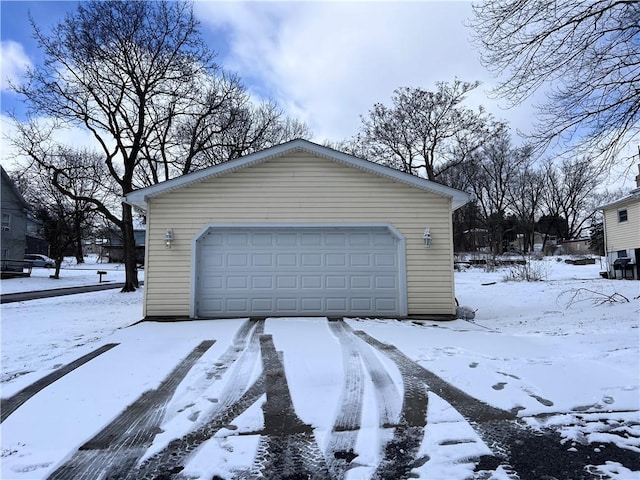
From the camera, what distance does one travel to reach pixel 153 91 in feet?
52.3

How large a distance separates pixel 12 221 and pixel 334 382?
1203 inches

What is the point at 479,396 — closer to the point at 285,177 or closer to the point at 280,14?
the point at 285,177

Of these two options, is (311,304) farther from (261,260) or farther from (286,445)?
(286,445)

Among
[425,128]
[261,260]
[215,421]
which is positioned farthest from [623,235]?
[215,421]

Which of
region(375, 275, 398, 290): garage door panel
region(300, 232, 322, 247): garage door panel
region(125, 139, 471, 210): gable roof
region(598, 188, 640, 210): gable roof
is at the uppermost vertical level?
region(598, 188, 640, 210): gable roof

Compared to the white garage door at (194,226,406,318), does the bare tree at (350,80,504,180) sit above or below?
above

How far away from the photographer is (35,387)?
3.92 m

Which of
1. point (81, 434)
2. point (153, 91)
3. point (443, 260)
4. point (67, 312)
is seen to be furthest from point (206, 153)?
point (81, 434)

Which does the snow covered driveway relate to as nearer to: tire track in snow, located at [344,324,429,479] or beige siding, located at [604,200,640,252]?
tire track in snow, located at [344,324,429,479]

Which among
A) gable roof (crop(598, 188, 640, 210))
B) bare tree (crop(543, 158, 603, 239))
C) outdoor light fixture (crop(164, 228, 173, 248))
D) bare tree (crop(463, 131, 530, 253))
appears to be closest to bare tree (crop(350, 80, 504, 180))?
gable roof (crop(598, 188, 640, 210))

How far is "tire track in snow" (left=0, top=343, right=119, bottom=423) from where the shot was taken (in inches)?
133

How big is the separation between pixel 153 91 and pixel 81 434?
16016 millimetres

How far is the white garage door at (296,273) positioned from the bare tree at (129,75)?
33.8 feet

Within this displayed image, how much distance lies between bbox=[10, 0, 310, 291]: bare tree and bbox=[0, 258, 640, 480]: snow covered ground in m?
11.1
